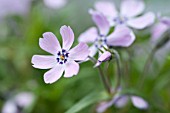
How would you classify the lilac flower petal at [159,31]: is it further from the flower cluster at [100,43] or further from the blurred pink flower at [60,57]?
the blurred pink flower at [60,57]

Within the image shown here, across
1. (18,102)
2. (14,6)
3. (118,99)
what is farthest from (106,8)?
(14,6)

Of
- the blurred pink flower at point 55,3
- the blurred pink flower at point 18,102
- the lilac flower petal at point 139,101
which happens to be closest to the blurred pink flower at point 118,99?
the lilac flower petal at point 139,101

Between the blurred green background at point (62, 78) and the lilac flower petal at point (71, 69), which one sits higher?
the blurred green background at point (62, 78)

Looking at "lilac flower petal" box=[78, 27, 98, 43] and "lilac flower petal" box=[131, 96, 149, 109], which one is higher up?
"lilac flower petal" box=[78, 27, 98, 43]

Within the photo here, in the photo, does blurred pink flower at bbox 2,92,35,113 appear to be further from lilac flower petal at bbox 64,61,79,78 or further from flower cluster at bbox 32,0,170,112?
lilac flower petal at bbox 64,61,79,78

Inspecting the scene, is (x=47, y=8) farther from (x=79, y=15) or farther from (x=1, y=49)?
(x=1, y=49)

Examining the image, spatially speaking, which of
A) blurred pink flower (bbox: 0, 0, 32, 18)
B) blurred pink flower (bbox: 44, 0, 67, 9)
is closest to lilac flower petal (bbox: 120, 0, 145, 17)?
blurred pink flower (bbox: 44, 0, 67, 9)

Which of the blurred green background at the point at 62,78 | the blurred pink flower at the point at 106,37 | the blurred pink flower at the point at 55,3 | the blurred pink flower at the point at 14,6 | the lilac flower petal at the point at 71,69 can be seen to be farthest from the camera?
the blurred pink flower at the point at 14,6

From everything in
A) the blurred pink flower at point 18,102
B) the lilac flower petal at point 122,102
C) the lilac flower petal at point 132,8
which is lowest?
the lilac flower petal at point 122,102
